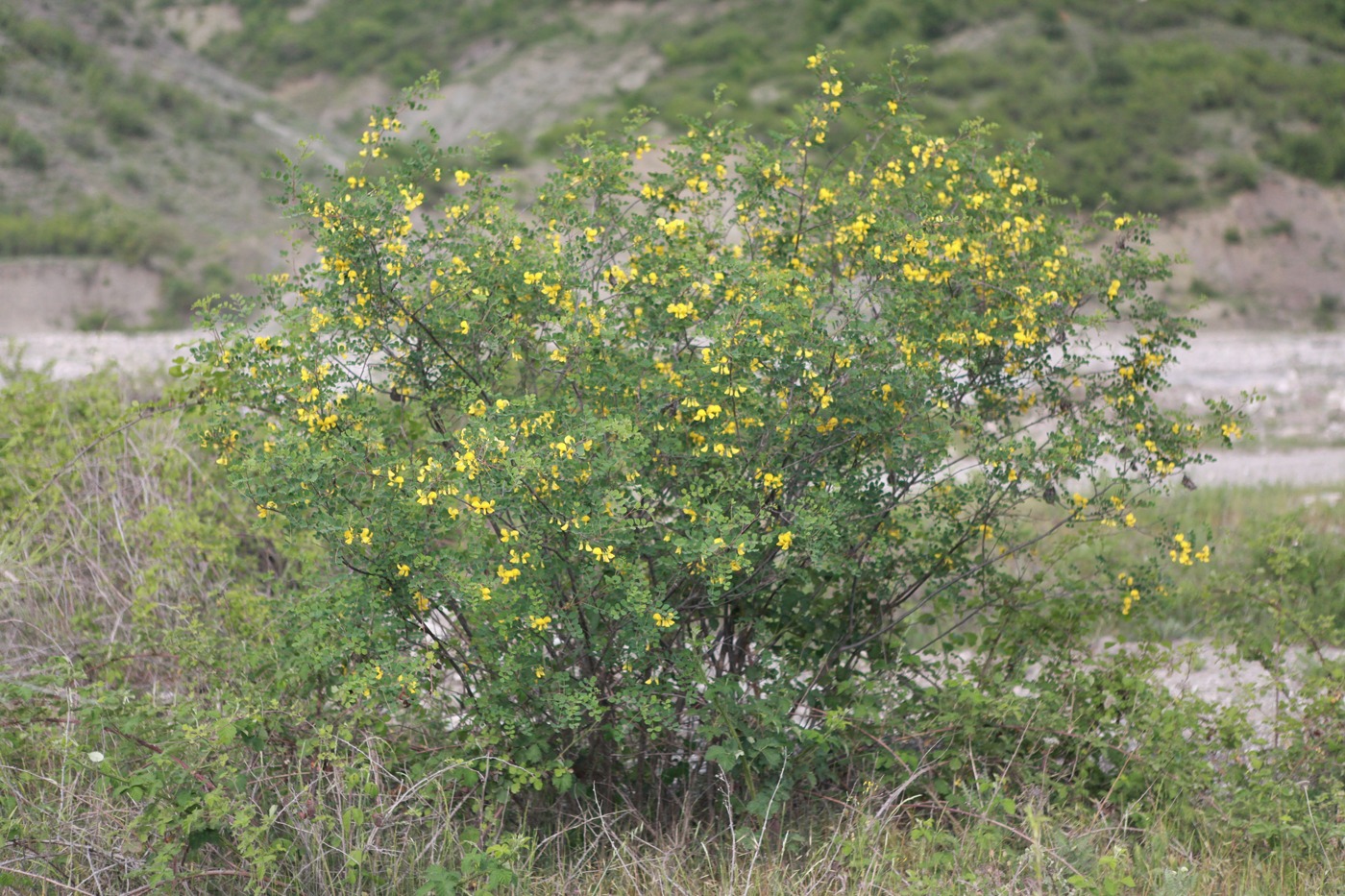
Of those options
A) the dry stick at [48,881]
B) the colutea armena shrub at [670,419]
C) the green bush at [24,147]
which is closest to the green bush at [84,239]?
the green bush at [24,147]

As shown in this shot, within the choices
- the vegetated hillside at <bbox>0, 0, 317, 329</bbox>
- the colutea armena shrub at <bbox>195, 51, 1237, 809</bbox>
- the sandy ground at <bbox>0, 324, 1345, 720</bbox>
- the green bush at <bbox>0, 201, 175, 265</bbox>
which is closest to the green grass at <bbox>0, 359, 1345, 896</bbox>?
the colutea armena shrub at <bbox>195, 51, 1237, 809</bbox>

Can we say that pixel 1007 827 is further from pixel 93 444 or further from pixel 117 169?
pixel 117 169

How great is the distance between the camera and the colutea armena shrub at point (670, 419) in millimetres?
3557

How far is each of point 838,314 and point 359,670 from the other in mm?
1740

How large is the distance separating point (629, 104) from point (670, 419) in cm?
3060

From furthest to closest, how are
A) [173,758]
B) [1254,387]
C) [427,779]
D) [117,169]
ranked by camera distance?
1. [117,169]
2. [1254,387]
3. [173,758]
4. [427,779]

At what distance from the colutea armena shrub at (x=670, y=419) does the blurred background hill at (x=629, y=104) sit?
17.1m

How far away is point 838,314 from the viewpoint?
157 inches

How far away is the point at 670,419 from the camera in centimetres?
375

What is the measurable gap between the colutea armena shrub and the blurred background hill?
56.2 ft

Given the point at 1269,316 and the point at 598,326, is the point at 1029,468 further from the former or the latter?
the point at 1269,316

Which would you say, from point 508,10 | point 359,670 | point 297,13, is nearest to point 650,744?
point 359,670

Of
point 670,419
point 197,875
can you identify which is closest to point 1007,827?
point 670,419

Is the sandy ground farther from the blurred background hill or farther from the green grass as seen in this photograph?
the blurred background hill
